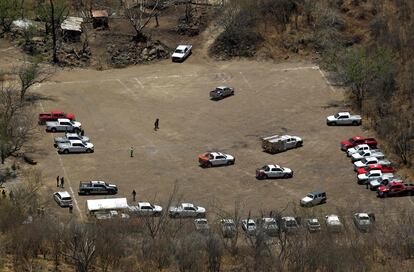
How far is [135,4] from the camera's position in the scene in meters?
134

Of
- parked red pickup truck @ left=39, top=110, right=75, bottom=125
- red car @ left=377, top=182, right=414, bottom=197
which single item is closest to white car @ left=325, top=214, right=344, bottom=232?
red car @ left=377, top=182, right=414, bottom=197

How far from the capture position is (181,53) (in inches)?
4921

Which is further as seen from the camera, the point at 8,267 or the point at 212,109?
the point at 212,109

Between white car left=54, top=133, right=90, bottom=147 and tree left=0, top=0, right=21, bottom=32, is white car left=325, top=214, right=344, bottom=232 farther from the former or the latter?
tree left=0, top=0, right=21, bottom=32

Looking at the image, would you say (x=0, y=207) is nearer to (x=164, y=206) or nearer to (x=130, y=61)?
(x=164, y=206)

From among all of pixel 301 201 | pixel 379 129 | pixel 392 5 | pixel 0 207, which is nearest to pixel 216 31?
pixel 392 5

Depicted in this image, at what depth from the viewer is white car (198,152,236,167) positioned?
333 ft

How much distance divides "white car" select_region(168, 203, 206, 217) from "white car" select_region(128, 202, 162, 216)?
3.62 feet

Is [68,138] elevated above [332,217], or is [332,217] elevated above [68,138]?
[332,217]

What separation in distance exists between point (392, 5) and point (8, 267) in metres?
67.4

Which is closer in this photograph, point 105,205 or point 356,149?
point 105,205

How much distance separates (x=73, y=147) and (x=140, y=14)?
31508 mm

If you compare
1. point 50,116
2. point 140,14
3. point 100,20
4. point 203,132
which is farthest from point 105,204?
point 100,20

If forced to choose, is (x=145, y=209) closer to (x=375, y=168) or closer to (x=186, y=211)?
(x=186, y=211)
